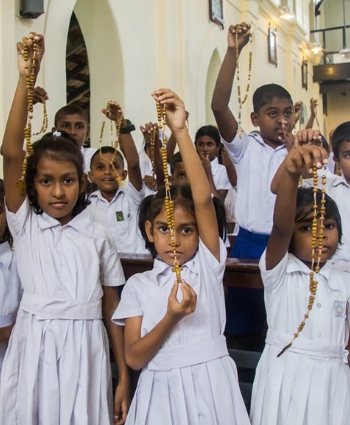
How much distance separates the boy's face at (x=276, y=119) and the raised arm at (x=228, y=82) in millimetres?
170

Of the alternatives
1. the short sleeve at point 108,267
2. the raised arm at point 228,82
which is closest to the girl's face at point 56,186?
the short sleeve at point 108,267

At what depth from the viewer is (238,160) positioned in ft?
9.64

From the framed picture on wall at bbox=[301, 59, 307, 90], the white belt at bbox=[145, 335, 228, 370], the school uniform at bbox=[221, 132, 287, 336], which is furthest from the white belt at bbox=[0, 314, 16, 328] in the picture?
the framed picture on wall at bbox=[301, 59, 307, 90]

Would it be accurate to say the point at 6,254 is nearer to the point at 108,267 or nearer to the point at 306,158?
the point at 108,267

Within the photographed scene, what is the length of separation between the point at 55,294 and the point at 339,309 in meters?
0.96

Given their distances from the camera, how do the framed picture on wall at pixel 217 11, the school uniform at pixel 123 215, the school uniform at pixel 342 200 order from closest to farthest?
the school uniform at pixel 342 200
the school uniform at pixel 123 215
the framed picture on wall at pixel 217 11

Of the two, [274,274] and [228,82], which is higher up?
[228,82]

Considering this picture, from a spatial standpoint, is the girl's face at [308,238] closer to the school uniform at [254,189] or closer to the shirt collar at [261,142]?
the school uniform at [254,189]

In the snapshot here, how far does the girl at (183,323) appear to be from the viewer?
171cm

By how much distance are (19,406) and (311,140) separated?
127 cm

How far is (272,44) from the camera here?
10.8 meters

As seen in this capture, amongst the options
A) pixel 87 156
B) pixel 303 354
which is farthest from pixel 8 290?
pixel 87 156

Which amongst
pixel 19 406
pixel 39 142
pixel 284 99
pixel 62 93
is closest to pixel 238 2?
pixel 62 93

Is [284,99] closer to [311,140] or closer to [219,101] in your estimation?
[219,101]
